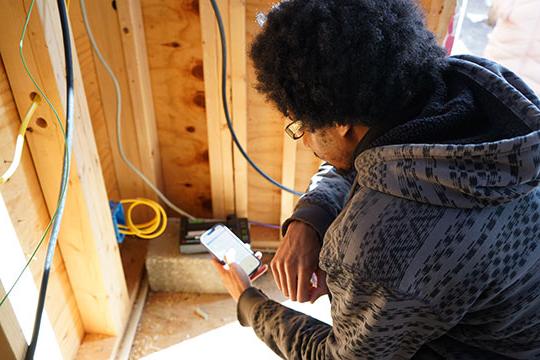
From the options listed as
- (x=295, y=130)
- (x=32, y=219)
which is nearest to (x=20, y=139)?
(x=32, y=219)

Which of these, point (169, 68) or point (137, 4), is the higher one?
point (137, 4)

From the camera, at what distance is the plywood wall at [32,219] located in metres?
0.83

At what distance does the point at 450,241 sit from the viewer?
55 cm

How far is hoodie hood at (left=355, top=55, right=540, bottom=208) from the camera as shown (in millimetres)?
516

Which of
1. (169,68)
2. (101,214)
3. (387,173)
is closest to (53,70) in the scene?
(101,214)

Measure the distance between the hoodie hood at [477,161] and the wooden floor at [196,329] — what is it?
0.89 metres

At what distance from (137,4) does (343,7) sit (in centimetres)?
80

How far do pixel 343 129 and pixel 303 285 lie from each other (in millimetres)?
336

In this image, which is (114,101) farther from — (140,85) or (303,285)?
(303,285)

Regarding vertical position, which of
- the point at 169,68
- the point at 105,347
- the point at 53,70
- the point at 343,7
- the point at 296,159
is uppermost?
the point at 343,7

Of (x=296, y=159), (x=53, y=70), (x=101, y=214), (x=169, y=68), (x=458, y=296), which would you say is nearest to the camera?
(x=458, y=296)

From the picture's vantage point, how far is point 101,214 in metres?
1.09

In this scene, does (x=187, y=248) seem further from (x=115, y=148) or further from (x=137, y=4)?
(x=137, y=4)

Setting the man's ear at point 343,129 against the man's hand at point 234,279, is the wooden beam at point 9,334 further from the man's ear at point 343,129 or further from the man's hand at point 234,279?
the man's ear at point 343,129
